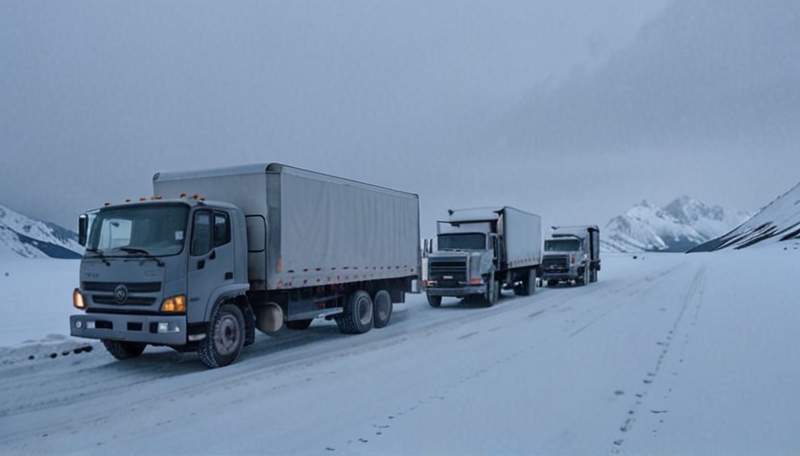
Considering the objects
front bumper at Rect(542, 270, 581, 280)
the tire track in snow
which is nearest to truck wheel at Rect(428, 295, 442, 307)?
the tire track in snow

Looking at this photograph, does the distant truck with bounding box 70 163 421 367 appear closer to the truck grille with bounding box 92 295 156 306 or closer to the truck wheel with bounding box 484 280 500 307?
the truck grille with bounding box 92 295 156 306

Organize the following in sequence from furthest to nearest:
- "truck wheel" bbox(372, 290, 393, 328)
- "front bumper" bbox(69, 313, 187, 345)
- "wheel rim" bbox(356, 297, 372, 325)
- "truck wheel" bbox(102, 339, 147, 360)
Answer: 1. "truck wheel" bbox(372, 290, 393, 328)
2. "wheel rim" bbox(356, 297, 372, 325)
3. "truck wheel" bbox(102, 339, 147, 360)
4. "front bumper" bbox(69, 313, 187, 345)

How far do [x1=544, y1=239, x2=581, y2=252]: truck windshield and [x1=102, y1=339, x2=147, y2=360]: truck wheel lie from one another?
79.9 feet

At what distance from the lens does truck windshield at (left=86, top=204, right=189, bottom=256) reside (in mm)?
8742

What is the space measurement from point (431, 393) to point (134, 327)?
4854 mm

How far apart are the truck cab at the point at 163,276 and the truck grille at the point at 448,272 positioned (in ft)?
33.4

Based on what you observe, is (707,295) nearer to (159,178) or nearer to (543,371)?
(543,371)

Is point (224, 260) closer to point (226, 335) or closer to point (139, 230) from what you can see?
point (226, 335)

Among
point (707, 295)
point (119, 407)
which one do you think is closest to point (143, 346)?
point (119, 407)

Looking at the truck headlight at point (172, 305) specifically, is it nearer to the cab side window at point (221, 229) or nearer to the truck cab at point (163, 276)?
the truck cab at point (163, 276)

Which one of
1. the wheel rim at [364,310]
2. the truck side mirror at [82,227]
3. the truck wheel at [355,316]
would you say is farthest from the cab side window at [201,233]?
the wheel rim at [364,310]

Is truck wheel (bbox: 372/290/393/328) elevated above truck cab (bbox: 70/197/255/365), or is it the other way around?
truck cab (bbox: 70/197/255/365)

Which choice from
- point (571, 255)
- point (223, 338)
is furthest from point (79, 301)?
point (571, 255)

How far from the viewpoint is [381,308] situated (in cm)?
1428
